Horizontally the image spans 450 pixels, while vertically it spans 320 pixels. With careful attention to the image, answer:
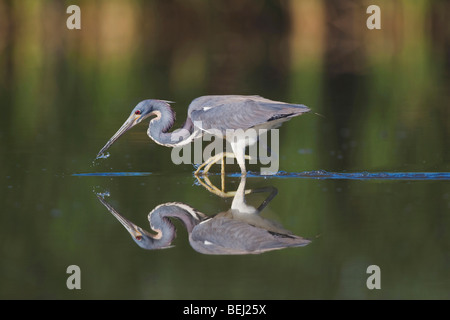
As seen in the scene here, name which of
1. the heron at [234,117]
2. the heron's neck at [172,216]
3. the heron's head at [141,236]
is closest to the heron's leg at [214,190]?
the heron at [234,117]

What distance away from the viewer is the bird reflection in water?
6.20 metres

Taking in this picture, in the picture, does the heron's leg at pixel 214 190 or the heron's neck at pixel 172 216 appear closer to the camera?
the heron's neck at pixel 172 216

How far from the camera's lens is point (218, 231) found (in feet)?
21.5

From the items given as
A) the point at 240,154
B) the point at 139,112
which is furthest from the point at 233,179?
the point at 139,112

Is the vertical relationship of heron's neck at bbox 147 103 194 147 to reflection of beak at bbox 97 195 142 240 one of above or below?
above

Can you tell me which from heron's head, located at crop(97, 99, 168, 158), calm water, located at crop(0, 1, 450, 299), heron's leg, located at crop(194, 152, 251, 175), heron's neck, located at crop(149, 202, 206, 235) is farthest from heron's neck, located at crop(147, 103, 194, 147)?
heron's neck, located at crop(149, 202, 206, 235)

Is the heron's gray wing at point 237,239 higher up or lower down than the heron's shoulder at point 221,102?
lower down

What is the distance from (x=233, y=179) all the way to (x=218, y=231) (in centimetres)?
242

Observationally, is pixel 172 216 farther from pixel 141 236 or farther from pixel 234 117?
pixel 234 117

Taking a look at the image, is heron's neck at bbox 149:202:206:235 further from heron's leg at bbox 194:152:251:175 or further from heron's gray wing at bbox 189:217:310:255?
heron's leg at bbox 194:152:251:175

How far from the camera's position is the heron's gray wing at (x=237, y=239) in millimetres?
6152

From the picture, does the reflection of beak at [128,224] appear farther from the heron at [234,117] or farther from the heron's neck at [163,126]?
the heron's neck at [163,126]

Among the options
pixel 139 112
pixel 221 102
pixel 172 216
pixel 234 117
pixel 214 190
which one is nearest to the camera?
pixel 172 216

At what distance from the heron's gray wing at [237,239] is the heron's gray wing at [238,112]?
224 cm
